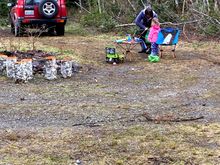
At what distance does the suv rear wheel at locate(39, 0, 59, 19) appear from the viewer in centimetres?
1511

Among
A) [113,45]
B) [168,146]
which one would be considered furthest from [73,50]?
[168,146]

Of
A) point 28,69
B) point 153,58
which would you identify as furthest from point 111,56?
point 28,69

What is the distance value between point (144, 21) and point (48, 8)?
157 inches

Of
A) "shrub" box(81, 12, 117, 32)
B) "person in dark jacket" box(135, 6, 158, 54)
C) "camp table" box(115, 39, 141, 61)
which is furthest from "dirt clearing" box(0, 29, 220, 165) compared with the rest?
"shrub" box(81, 12, 117, 32)

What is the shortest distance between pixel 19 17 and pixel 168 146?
10587mm

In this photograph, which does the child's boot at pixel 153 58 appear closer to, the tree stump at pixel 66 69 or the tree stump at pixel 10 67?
the tree stump at pixel 66 69

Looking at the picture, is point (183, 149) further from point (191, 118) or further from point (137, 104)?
point (137, 104)

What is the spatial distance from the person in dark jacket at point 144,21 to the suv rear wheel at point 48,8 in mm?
3779

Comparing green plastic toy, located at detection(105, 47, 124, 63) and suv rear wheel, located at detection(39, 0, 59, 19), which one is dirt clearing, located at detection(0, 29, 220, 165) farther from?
suv rear wheel, located at detection(39, 0, 59, 19)

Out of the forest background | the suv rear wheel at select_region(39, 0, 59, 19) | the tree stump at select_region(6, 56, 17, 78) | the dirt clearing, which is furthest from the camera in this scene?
the forest background

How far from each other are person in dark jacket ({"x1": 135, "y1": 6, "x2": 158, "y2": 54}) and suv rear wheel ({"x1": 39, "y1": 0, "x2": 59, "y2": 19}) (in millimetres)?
3779

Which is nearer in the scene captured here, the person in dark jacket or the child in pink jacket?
the child in pink jacket

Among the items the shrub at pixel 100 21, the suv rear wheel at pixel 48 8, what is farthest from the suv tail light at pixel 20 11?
the shrub at pixel 100 21

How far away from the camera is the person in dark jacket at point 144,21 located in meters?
12.1
